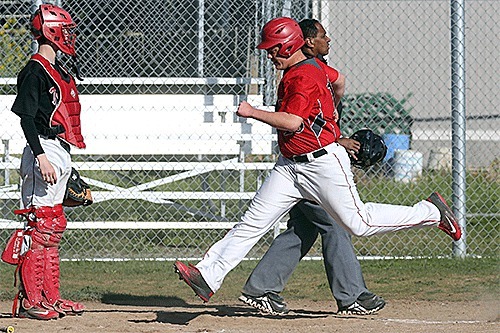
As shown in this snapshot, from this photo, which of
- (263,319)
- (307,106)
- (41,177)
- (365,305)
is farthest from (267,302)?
(41,177)

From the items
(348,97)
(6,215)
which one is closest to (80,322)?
(6,215)

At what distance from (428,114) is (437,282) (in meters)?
7.31

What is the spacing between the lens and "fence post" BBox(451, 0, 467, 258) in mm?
8625

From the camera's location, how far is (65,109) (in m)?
5.74

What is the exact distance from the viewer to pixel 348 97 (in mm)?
13656

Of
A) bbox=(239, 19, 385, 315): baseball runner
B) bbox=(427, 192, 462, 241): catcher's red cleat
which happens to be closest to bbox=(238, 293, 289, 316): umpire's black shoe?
bbox=(239, 19, 385, 315): baseball runner

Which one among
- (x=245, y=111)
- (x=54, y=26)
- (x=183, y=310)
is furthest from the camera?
(x=183, y=310)

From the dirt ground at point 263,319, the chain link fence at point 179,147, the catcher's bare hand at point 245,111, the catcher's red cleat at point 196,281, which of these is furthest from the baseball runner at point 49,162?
the chain link fence at point 179,147

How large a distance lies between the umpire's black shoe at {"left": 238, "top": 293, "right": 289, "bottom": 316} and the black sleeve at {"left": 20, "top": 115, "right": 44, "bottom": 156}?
63.2 inches

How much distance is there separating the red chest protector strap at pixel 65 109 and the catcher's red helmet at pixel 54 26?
0.14 metres

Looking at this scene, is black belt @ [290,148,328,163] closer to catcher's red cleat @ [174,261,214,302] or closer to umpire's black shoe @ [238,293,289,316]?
catcher's red cleat @ [174,261,214,302]

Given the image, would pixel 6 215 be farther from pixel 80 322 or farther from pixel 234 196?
pixel 80 322

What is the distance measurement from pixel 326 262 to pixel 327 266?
0.09 ft

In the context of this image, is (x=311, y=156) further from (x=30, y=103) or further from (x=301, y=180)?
(x=30, y=103)
